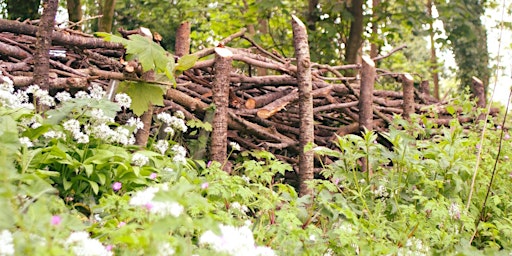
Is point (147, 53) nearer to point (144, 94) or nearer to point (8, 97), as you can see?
point (144, 94)

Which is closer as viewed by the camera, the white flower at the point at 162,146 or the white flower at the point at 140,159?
the white flower at the point at 140,159

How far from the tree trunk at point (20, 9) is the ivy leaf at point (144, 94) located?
3091 millimetres

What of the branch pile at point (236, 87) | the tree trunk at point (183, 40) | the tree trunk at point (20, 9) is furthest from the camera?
the tree trunk at point (20, 9)

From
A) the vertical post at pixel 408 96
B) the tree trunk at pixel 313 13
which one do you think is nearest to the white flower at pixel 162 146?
the vertical post at pixel 408 96

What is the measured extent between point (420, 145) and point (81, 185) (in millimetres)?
2084

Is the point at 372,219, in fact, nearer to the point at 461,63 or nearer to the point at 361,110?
the point at 361,110

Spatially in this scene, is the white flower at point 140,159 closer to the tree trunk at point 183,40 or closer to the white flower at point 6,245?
the white flower at point 6,245

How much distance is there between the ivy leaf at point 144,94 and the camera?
448 cm

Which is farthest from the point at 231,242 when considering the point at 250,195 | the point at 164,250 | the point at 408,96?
the point at 408,96

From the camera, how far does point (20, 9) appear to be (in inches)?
277

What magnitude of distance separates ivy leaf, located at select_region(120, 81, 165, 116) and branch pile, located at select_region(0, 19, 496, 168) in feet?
0.31

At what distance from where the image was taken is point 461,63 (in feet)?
47.2

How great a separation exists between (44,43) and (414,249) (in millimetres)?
2708

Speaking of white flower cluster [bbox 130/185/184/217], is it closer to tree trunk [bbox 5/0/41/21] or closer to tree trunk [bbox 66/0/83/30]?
tree trunk [bbox 5/0/41/21]
